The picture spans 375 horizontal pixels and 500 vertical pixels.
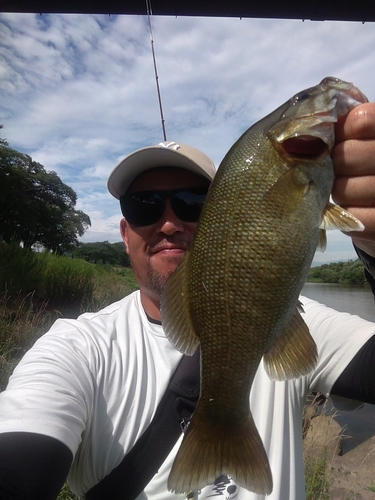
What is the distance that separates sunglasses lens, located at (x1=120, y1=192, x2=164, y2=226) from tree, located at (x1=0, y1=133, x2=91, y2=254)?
1605 centimetres

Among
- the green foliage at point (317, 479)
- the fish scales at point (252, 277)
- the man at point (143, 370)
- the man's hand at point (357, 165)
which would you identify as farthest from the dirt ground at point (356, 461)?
the man's hand at point (357, 165)

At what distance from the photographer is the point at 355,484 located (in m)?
4.67

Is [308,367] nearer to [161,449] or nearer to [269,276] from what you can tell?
[269,276]

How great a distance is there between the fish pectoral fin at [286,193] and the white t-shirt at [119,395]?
A: 1294 millimetres

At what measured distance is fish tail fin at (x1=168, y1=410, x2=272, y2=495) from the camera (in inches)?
47.6

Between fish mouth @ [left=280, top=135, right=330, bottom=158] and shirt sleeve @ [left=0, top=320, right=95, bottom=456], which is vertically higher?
fish mouth @ [left=280, top=135, right=330, bottom=158]

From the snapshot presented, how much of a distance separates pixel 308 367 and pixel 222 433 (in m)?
0.44

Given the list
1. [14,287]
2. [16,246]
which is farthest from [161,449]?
[16,246]

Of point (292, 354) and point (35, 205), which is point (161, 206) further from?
point (35, 205)

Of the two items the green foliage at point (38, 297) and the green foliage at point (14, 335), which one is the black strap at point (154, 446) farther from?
the green foliage at point (38, 297)

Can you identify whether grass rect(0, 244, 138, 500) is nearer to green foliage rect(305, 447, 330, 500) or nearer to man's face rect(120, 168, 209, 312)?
man's face rect(120, 168, 209, 312)

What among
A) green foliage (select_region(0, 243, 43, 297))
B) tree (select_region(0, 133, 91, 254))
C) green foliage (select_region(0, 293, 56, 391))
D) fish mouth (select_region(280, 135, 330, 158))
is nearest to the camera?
fish mouth (select_region(280, 135, 330, 158))

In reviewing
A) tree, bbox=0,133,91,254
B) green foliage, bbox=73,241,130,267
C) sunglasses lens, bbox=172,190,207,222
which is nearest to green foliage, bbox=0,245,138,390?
sunglasses lens, bbox=172,190,207,222

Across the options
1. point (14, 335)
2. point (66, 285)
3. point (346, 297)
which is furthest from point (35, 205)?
point (346, 297)
